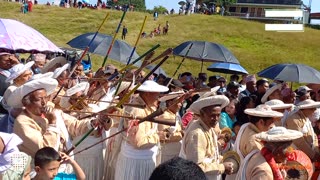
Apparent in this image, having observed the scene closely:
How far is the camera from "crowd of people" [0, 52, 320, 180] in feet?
14.5

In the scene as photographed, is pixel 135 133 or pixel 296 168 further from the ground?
pixel 135 133

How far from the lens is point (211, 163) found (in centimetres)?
539

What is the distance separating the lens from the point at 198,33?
46469mm

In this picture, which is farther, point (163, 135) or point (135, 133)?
point (163, 135)

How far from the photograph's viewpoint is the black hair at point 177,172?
2.42 metres

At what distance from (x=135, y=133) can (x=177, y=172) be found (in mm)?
3482

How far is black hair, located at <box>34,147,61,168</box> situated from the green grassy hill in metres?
31.9

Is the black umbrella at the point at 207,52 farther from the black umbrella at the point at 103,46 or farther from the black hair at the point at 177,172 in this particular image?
the black hair at the point at 177,172

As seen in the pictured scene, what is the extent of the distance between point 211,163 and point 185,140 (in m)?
0.35

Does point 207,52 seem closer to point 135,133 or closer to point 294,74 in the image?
point 294,74

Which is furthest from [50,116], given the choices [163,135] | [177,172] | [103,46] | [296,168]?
[103,46]

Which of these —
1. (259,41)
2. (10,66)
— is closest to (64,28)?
(259,41)

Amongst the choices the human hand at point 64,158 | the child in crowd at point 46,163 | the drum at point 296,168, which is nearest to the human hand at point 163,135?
the drum at point 296,168

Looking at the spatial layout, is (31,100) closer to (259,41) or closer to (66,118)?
(66,118)
